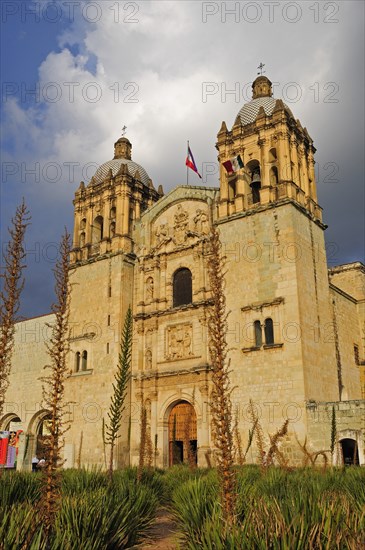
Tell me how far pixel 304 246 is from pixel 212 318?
16.0 metres

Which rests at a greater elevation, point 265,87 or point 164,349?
point 265,87

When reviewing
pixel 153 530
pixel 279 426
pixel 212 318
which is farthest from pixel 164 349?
pixel 212 318

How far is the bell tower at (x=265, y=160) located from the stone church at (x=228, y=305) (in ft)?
0.22

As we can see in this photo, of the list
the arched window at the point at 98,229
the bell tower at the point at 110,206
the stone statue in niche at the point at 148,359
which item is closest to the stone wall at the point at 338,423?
the stone statue in niche at the point at 148,359

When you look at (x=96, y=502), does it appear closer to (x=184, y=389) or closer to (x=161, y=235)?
(x=184, y=389)

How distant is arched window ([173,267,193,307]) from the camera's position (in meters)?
24.2

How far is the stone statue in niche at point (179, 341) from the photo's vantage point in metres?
23.0

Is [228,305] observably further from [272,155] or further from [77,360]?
[77,360]

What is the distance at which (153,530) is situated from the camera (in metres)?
9.40

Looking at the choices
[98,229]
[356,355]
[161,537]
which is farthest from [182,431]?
[161,537]

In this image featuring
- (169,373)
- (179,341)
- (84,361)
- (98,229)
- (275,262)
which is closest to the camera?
(275,262)

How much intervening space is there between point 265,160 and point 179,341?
902cm

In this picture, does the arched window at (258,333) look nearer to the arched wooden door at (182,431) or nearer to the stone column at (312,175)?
the arched wooden door at (182,431)

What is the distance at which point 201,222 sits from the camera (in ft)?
80.3
